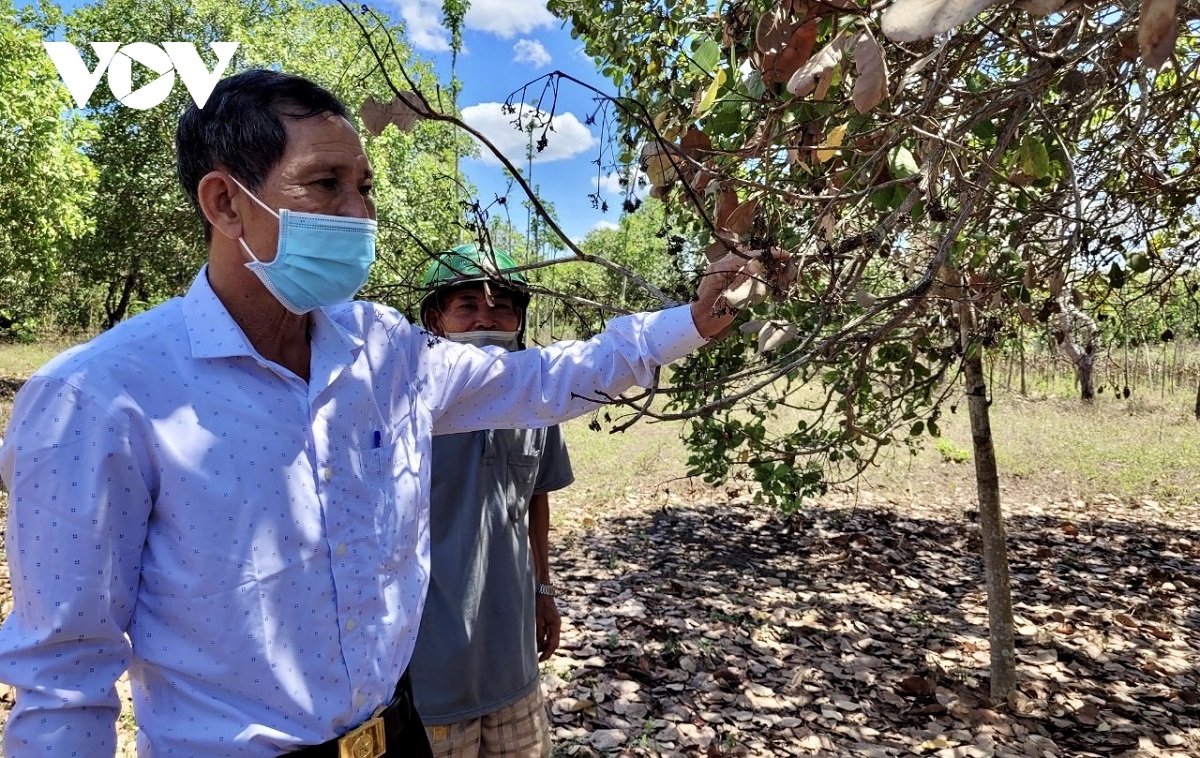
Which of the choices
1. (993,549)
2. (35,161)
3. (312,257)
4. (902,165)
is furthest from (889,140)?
(35,161)

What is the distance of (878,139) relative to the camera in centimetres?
202

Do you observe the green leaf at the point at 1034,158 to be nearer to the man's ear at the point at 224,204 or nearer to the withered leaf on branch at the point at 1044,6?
the withered leaf on branch at the point at 1044,6

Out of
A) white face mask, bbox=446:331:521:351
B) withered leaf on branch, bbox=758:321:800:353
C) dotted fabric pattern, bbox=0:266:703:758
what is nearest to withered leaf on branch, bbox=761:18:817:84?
withered leaf on branch, bbox=758:321:800:353

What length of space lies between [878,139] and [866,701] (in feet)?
8.95

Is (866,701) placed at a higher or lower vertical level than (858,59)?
lower

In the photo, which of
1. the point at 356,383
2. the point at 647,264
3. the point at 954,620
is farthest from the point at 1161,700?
the point at 647,264

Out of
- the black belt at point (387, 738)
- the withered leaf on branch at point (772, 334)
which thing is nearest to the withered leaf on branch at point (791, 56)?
the withered leaf on branch at point (772, 334)

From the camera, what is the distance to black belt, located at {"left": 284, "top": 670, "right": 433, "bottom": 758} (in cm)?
133

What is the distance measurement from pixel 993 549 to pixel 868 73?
3293mm

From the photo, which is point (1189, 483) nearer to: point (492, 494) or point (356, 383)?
point (492, 494)

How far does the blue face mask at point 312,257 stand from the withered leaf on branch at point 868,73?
94cm

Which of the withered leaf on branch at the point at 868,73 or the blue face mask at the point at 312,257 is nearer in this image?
the withered leaf on branch at the point at 868,73

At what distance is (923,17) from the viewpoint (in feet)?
2.74

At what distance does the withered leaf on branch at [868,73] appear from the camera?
3.84 feet
